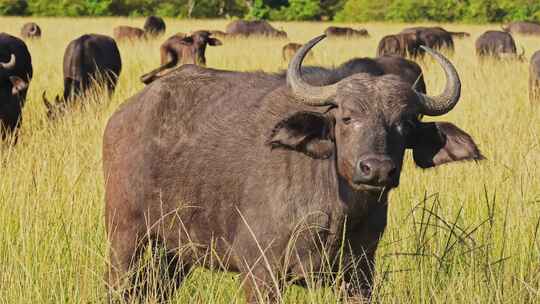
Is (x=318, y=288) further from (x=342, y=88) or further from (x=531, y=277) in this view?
(x=531, y=277)

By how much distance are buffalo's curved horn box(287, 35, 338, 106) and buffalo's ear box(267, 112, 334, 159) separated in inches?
2.7

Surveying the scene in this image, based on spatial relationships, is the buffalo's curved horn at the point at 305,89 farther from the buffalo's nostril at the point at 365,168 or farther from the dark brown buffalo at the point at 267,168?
the buffalo's nostril at the point at 365,168

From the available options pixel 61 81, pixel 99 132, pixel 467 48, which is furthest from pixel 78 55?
pixel 467 48

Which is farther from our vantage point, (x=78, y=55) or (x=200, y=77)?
(x=78, y=55)

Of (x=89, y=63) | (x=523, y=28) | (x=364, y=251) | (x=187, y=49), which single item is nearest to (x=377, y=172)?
(x=364, y=251)

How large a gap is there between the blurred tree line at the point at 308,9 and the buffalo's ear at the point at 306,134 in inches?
2015

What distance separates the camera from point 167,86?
15.2 ft

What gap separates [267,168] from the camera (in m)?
4.05

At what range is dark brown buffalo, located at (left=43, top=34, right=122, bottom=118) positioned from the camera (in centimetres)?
1288

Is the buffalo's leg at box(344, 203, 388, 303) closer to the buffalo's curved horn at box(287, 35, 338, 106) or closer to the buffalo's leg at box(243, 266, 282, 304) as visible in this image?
the buffalo's leg at box(243, 266, 282, 304)

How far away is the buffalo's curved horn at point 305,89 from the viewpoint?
3895 millimetres

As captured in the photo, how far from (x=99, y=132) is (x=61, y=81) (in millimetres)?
6498

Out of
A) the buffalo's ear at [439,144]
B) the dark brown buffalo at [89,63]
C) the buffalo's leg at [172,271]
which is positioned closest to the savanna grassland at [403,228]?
the buffalo's leg at [172,271]

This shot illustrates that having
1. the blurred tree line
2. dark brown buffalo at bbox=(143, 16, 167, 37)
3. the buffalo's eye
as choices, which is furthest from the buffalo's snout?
the blurred tree line
